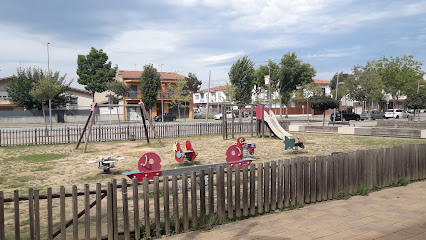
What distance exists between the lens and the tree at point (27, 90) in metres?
46.8

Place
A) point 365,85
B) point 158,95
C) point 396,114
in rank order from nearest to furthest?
point 365,85 → point 396,114 → point 158,95

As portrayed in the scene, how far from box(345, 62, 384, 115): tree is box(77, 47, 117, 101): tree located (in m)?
35.4

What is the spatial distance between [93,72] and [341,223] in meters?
51.6

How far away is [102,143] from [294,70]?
134 feet

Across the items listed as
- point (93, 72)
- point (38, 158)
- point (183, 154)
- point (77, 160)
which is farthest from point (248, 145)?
point (93, 72)

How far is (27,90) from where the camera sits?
47.2 meters

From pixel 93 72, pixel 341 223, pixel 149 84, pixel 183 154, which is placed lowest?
pixel 341 223

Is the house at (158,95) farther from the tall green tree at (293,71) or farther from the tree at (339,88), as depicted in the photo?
the tree at (339,88)

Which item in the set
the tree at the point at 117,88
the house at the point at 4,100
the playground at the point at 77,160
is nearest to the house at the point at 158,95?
the tree at the point at 117,88

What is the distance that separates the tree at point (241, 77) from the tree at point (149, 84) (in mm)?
11957

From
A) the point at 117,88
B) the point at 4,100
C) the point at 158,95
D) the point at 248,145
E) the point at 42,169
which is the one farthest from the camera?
the point at 158,95

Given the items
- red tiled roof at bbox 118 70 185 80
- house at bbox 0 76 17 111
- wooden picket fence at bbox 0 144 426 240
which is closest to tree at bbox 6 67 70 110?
house at bbox 0 76 17 111

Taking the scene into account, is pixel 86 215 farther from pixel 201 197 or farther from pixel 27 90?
pixel 27 90

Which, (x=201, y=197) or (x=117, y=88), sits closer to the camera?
(x=201, y=197)
